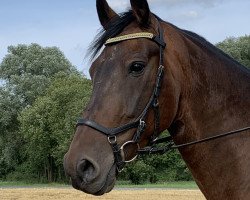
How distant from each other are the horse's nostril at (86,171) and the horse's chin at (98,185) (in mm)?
47

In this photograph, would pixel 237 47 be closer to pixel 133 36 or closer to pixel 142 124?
pixel 133 36

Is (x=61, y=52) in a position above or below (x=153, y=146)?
above

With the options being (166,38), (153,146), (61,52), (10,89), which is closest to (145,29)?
(166,38)

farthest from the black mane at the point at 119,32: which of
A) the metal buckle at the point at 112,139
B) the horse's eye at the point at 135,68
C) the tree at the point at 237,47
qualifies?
the tree at the point at 237,47

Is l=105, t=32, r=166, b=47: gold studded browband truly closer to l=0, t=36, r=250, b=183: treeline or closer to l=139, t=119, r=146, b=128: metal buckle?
l=139, t=119, r=146, b=128: metal buckle

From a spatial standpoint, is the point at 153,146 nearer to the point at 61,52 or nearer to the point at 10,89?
the point at 10,89

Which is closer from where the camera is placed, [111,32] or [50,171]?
[111,32]

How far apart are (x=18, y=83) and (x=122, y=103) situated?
73762 millimetres

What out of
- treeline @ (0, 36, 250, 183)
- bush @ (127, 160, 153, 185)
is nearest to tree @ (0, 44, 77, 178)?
treeline @ (0, 36, 250, 183)

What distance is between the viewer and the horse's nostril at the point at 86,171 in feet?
13.3

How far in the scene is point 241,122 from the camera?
4.68 meters

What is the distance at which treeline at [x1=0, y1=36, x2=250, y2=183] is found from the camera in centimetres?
6688

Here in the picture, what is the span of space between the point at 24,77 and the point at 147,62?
242 ft

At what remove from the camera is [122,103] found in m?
4.32
